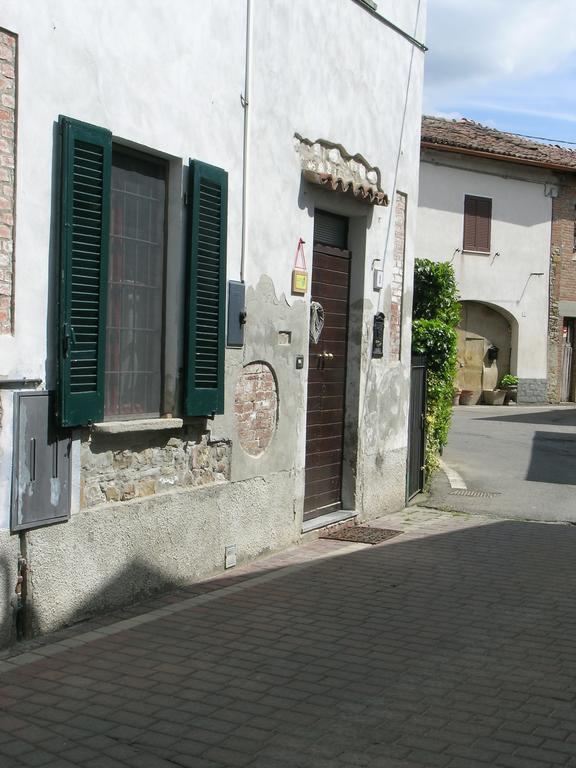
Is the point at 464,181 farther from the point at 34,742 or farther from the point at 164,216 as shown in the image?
the point at 34,742

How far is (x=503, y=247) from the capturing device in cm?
2623

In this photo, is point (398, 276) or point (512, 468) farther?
point (512, 468)

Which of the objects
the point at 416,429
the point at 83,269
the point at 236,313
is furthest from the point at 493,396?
the point at 83,269

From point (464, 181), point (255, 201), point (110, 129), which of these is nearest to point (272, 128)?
point (255, 201)

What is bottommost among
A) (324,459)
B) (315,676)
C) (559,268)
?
(315,676)

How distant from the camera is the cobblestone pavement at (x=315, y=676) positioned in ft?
13.7

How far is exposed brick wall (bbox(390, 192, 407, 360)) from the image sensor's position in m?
10.3

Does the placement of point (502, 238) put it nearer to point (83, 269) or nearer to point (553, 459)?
point (553, 459)

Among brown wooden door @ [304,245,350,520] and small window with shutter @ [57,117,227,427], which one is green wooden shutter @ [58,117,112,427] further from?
brown wooden door @ [304,245,350,520]

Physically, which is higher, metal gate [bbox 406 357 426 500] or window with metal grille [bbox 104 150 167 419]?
window with metal grille [bbox 104 150 167 419]

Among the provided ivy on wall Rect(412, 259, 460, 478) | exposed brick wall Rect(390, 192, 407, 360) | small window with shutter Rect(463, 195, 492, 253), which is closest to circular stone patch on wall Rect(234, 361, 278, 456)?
exposed brick wall Rect(390, 192, 407, 360)

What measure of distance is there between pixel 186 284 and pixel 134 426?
45.3 inches

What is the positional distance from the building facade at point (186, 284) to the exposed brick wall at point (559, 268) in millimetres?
17991

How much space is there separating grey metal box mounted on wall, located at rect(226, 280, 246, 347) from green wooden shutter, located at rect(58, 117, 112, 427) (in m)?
1.54
